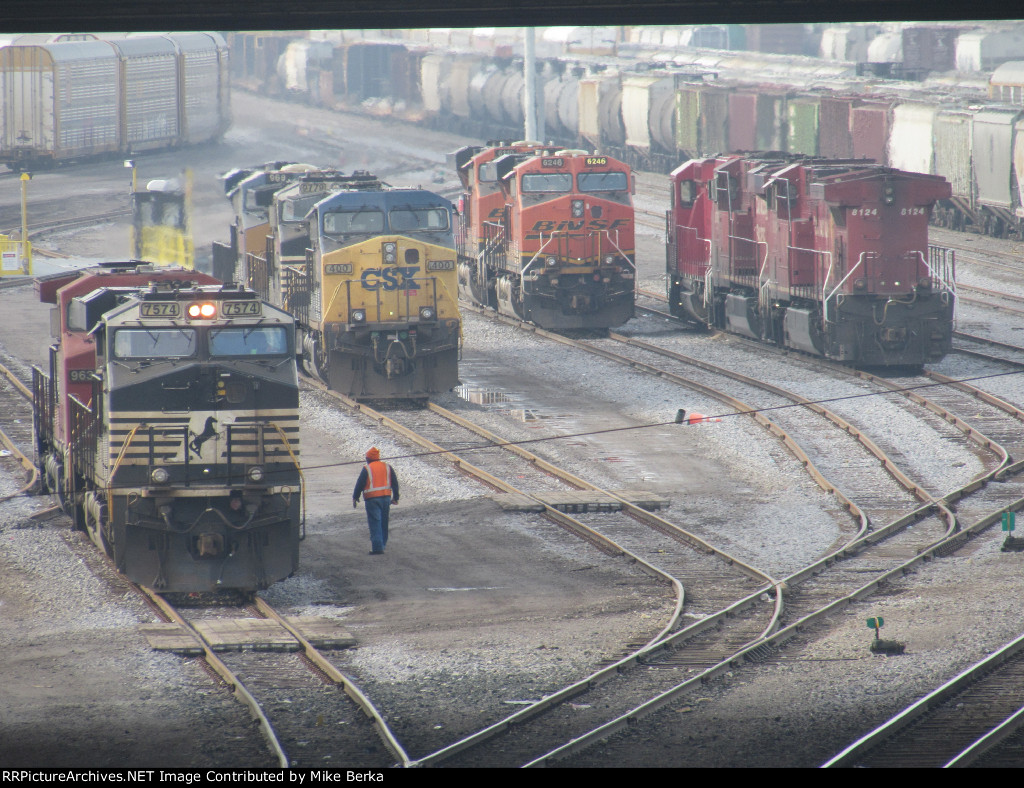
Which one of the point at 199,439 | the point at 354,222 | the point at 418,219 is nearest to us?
the point at 199,439

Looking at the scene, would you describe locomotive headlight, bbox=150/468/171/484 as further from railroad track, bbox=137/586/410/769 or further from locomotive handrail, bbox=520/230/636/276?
locomotive handrail, bbox=520/230/636/276

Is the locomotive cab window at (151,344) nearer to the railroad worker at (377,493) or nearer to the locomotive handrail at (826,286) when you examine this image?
the railroad worker at (377,493)

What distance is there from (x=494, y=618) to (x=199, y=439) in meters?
3.45

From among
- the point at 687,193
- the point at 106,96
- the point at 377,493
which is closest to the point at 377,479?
the point at 377,493

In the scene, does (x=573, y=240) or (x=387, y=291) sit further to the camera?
(x=573, y=240)

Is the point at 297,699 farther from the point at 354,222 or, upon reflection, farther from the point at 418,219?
the point at 418,219

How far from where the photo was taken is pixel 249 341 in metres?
15.2

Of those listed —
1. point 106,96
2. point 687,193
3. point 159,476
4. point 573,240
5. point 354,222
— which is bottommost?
point 159,476

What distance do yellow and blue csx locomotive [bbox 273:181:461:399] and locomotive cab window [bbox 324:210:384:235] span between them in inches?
0.7

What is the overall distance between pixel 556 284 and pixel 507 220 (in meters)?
2.24

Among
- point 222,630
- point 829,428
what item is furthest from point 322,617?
point 829,428

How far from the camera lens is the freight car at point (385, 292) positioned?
25031 mm

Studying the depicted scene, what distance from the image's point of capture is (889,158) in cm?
4641

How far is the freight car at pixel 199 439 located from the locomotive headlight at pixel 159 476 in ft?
0.04
